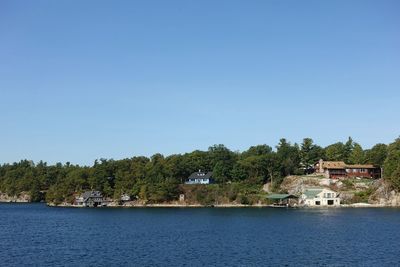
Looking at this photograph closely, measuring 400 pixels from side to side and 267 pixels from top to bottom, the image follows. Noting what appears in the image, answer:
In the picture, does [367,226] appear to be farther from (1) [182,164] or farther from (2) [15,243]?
(1) [182,164]

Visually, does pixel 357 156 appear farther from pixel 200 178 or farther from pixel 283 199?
pixel 200 178

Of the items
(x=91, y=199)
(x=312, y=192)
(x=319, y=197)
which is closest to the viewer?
(x=319, y=197)

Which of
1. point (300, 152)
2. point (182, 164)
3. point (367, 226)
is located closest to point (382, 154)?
point (300, 152)

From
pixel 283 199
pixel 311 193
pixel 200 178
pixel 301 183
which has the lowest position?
pixel 283 199

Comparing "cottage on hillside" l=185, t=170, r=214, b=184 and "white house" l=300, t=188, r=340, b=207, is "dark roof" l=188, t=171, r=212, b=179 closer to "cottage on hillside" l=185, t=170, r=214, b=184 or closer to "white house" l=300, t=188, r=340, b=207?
"cottage on hillside" l=185, t=170, r=214, b=184

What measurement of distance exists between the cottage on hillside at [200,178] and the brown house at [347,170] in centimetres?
3931

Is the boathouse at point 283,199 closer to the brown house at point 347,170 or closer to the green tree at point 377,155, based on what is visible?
the brown house at point 347,170

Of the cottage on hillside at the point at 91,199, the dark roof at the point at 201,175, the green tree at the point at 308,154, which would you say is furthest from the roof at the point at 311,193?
the cottage on hillside at the point at 91,199

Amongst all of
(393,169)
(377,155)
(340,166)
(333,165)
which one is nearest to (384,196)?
(393,169)

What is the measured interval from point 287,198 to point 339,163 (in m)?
27.9

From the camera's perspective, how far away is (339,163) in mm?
156625

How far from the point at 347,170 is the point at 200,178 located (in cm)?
5208

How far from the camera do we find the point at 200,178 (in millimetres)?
166875

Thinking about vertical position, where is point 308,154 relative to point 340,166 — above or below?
above
